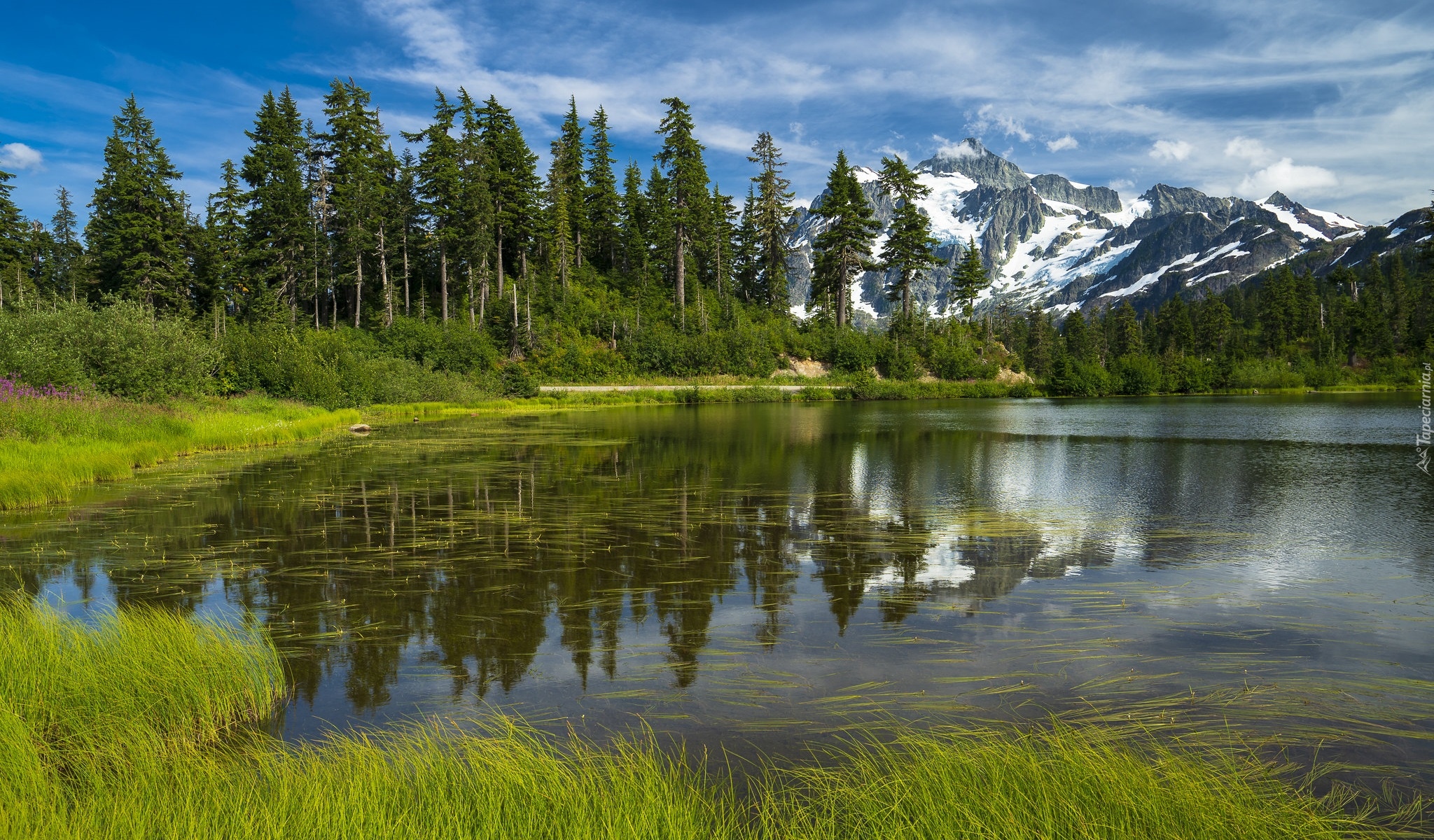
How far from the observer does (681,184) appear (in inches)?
2938

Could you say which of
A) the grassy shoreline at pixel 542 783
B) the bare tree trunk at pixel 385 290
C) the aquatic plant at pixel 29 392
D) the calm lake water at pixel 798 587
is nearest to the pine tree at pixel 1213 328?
the calm lake water at pixel 798 587

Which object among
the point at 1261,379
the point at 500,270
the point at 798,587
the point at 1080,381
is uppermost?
the point at 500,270

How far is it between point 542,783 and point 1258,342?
438ft

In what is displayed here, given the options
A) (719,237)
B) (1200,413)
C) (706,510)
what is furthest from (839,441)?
(719,237)

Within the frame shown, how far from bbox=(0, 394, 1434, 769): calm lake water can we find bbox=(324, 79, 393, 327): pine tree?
47.3 meters

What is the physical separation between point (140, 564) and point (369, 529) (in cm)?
324

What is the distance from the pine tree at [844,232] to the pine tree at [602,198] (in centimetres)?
2216

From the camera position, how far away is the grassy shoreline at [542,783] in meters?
3.83

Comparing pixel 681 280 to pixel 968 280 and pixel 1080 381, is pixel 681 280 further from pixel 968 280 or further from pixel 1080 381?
pixel 1080 381

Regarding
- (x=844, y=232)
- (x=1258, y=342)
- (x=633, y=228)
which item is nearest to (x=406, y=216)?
(x=633, y=228)

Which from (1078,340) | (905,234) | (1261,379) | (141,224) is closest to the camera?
(141,224)

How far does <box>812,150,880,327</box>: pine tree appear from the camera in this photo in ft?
255

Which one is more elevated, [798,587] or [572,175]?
[572,175]

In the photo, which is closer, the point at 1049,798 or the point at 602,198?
the point at 1049,798
